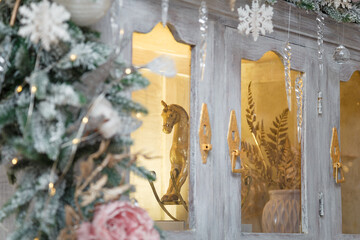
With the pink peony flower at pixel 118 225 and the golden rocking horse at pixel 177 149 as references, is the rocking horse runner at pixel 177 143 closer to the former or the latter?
the golden rocking horse at pixel 177 149

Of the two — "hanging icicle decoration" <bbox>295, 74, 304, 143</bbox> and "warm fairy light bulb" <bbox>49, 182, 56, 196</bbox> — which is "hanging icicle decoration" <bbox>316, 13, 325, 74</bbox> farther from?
"warm fairy light bulb" <bbox>49, 182, 56, 196</bbox>

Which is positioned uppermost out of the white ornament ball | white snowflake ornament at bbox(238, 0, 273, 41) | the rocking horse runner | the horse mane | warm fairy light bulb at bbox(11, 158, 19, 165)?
white snowflake ornament at bbox(238, 0, 273, 41)

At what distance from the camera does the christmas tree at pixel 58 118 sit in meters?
1.42

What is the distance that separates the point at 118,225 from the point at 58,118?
0.27 metres

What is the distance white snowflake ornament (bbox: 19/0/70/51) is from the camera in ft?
4.64

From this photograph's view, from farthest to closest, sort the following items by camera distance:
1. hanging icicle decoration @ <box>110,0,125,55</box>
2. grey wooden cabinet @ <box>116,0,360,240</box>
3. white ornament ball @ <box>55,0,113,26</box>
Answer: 1. grey wooden cabinet @ <box>116,0,360,240</box>
2. hanging icicle decoration @ <box>110,0,125,55</box>
3. white ornament ball @ <box>55,0,113,26</box>

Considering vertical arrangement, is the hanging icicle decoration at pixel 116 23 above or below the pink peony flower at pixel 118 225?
above

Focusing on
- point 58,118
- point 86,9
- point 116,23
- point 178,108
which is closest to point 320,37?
point 178,108

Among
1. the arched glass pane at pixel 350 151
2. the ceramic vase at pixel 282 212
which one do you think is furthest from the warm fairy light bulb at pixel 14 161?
the arched glass pane at pixel 350 151

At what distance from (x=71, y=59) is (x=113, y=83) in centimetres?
11

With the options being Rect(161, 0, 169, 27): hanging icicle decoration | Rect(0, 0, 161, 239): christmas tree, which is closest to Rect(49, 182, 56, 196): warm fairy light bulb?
Rect(0, 0, 161, 239): christmas tree

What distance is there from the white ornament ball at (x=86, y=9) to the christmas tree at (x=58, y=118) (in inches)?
1.0

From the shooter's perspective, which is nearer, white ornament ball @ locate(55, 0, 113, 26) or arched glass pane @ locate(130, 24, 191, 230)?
white ornament ball @ locate(55, 0, 113, 26)

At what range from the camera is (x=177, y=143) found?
76.4 inches
